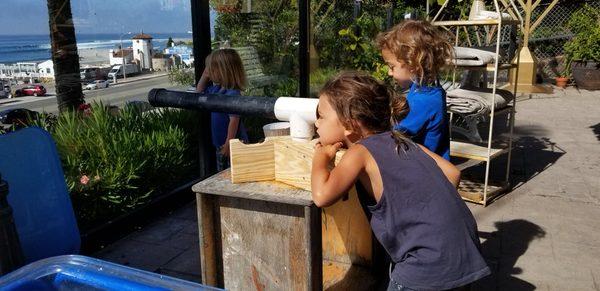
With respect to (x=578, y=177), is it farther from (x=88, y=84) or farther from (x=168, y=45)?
(x=88, y=84)

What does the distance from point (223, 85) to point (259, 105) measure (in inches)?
70.6

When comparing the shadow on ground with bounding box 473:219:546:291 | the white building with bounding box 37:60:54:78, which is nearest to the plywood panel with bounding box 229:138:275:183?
the shadow on ground with bounding box 473:219:546:291

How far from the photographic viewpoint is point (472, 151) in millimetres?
4688

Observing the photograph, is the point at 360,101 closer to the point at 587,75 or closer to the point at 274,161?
Result: the point at 274,161

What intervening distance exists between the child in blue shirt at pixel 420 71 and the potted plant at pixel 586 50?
11.1 m

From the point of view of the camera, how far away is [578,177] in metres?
5.43

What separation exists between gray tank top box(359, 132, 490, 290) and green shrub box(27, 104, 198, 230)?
2543mm

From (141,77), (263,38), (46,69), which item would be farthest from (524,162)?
(46,69)

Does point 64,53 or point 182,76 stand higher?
point 64,53

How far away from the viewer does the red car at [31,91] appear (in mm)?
3399

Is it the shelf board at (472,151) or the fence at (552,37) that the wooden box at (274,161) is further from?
the fence at (552,37)

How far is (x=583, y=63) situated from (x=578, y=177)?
27.9ft

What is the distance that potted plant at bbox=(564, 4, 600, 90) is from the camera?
1203 cm

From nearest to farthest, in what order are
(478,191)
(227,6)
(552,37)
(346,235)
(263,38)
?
(346,235), (478,191), (227,6), (263,38), (552,37)
